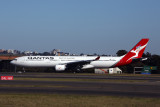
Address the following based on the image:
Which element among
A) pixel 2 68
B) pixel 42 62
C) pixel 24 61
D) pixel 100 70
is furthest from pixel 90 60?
pixel 2 68

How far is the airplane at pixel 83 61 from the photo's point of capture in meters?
61.5

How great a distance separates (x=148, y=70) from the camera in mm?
62875

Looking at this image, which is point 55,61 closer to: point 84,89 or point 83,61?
point 83,61

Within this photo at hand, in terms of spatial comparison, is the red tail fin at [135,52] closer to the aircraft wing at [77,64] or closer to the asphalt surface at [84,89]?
the aircraft wing at [77,64]

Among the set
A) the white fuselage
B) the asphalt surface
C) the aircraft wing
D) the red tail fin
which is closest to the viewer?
the asphalt surface

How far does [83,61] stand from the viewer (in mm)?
60781

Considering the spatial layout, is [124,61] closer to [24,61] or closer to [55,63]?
[55,63]

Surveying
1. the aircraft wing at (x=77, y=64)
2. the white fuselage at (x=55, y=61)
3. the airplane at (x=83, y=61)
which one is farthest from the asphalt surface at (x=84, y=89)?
the white fuselage at (x=55, y=61)

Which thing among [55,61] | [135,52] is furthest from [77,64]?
[135,52]

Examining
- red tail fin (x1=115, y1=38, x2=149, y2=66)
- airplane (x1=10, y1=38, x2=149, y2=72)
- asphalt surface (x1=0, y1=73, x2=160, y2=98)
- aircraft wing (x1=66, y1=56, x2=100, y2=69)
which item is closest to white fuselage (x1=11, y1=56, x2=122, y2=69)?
airplane (x1=10, y1=38, x2=149, y2=72)

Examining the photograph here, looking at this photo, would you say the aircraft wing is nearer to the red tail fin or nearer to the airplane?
the airplane

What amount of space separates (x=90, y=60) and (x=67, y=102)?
43772 millimetres

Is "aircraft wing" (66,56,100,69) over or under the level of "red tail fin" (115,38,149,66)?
under

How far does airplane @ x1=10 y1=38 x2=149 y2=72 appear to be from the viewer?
61.5m
